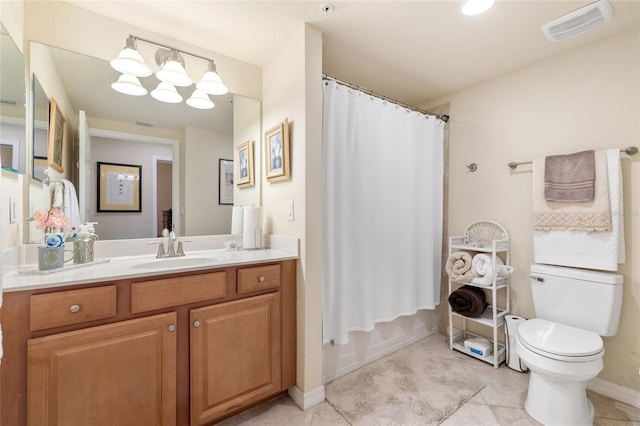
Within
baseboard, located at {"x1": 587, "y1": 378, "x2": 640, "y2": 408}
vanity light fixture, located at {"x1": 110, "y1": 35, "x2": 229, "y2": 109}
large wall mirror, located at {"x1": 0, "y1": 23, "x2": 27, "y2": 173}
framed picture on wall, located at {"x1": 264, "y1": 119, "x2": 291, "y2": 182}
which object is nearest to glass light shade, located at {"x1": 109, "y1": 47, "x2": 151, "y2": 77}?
vanity light fixture, located at {"x1": 110, "y1": 35, "x2": 229, "y2": 109}

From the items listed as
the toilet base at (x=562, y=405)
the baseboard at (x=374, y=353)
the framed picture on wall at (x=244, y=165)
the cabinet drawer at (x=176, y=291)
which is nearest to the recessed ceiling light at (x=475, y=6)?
the framed picture on wall at (x=244, y=165)

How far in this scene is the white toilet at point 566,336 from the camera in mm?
1459

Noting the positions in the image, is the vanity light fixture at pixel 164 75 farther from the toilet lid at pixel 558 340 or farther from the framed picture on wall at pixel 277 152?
the toilet lid at pixel 558 340

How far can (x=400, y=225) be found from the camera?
2271 mm

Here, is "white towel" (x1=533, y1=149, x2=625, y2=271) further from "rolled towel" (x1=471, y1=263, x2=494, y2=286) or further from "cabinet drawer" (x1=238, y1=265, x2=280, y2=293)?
"cabinet drawer" (x1=238, y1=265, x2=280, y2=293)

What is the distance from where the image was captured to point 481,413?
1.61 m

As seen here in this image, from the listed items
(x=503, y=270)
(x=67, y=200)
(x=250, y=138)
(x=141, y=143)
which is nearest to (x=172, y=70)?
(x=141, y=143)

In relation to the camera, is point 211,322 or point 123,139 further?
point 123,139

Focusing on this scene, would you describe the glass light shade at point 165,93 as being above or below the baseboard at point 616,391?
above

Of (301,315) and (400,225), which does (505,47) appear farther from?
(301,315)

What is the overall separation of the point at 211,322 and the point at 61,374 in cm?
57

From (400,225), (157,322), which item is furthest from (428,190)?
(157,322)

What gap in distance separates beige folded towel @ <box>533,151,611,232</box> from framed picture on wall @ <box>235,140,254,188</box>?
2055 mm

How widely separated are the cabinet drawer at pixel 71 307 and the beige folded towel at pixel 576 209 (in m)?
2.56
